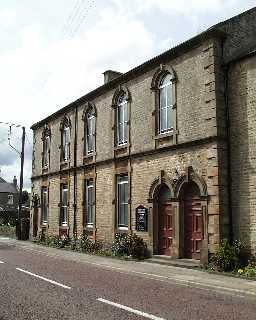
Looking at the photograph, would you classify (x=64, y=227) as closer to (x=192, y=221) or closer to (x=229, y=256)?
(x=192, y=221)

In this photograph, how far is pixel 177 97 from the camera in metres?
17.2

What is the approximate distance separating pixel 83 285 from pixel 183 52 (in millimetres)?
10002

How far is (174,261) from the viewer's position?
16109 mm

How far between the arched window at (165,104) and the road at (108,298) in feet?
21.5

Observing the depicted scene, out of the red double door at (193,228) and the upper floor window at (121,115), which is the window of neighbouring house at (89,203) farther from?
the red double door at (193,228)

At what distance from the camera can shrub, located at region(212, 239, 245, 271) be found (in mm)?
13914

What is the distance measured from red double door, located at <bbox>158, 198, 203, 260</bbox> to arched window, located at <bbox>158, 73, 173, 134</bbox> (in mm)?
3164

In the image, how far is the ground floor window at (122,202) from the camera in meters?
20.2

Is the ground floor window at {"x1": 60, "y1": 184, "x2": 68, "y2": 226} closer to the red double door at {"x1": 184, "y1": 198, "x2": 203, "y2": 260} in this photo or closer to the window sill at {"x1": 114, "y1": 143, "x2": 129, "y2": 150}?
the window sill at {"x1": 114, "y1": 143, "x2": 129, "y2": 150}

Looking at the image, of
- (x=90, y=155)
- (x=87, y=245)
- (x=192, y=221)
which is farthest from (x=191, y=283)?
(x=90, y=155)

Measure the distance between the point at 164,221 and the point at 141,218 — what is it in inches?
47.1

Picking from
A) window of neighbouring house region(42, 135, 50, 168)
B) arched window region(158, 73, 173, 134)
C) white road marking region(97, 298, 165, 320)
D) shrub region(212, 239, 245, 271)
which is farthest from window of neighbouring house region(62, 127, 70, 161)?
white road marking region(97, 298, 165, 320)

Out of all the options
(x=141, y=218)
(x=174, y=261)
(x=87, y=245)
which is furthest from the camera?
(x=87, y=245)

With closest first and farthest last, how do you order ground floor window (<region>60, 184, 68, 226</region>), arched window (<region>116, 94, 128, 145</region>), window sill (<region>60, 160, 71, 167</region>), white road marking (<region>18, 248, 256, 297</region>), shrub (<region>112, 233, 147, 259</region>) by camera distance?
white road marking (<region>18, 248, 256, 297</region>), shrub (<region>112, 233, 147, 259</region>), arched window (<region>116, 94, 128, 145</region>), window sill (<region>60, 160, 71, 167</region>), ground floor window (<region>60, 184, 68, 226</region>)
